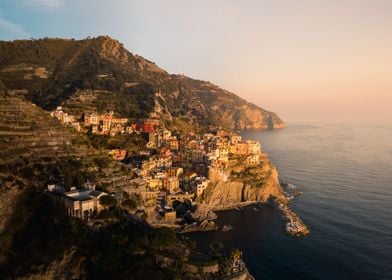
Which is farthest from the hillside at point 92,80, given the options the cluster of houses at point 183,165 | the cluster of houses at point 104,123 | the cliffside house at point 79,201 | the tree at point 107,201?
the tree at point 107,201

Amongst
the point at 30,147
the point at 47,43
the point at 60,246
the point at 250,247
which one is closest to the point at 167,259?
the point at 60,246

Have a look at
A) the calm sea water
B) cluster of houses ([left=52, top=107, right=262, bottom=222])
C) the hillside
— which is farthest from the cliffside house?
the hillside

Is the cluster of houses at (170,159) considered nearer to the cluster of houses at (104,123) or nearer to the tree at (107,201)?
the cluster of houses at (104,123)

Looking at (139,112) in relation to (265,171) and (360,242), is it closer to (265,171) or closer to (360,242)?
(265,171)

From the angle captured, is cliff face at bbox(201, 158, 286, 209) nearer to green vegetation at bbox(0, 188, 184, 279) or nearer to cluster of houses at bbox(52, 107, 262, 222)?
cluster of houses at bbox(52, 107, 262, 222)

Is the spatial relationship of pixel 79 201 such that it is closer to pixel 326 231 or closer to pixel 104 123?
pixel 326 231

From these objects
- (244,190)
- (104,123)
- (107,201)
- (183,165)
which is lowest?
(244,190)

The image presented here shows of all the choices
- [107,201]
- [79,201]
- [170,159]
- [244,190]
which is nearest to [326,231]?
[244,190]
